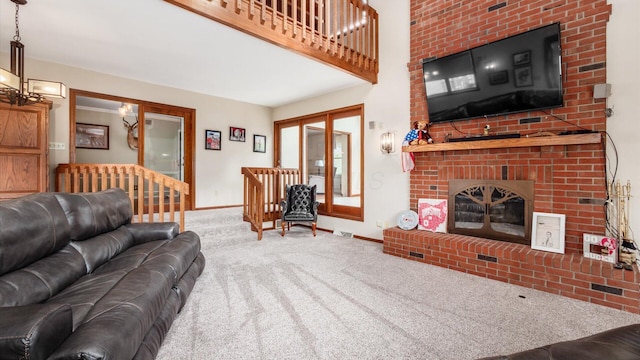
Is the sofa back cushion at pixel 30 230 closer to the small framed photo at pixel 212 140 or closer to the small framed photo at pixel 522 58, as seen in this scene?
the small framed photo at pixel 212 140

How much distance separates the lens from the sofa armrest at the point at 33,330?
3.02 feet

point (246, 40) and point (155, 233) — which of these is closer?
point (155, 233)

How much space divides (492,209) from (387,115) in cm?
198

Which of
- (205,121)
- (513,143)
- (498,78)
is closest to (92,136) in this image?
(205,121)

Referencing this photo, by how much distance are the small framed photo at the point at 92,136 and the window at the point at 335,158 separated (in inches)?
169

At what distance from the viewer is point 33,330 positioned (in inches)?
37.3

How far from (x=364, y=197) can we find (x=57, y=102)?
4841 mm

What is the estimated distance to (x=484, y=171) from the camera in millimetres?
3461

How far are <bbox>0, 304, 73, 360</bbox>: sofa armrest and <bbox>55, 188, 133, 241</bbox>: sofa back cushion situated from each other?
3.85 feet

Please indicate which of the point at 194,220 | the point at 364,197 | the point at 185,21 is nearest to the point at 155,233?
the point at 194,220

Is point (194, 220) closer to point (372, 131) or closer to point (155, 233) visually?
point (155, 233)

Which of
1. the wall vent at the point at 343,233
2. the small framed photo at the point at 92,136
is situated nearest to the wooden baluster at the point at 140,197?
the wall vent at the point at 343,233

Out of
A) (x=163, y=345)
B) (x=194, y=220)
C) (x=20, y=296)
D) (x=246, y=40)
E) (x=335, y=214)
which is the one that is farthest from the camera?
(x=335, y=214)

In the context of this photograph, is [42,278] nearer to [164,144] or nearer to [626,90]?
[164,144]
